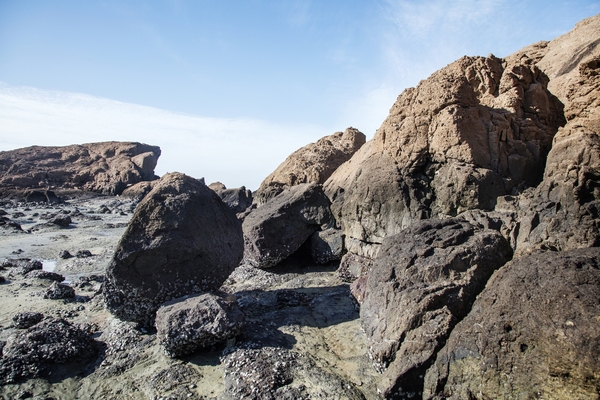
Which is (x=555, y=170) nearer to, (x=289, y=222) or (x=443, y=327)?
(x=443, y=327)

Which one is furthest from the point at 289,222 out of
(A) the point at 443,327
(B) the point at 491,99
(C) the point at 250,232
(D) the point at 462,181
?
(A) the point at 443,327

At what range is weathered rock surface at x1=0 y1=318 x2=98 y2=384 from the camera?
15.4 ft

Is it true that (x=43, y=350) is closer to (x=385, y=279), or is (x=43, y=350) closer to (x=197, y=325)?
(x=197, y=325)

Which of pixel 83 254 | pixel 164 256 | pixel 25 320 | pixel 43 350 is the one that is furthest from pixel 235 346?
pixel 83 254

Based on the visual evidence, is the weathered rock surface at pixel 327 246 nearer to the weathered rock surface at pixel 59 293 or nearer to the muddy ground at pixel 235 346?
the muddy ground at pixel 235 346

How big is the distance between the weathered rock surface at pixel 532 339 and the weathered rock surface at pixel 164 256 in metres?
3.40

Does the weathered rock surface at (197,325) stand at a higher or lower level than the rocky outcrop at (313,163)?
lower

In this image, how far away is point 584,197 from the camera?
4.88 metres

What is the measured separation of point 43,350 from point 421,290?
14.3 feet

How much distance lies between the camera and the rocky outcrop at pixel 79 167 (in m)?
36.6

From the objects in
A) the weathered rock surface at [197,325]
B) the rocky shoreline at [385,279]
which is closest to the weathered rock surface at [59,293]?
the rocky shoreline at [385,279]

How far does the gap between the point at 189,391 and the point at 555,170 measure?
5.24 m

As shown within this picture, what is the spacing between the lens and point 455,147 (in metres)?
7.13

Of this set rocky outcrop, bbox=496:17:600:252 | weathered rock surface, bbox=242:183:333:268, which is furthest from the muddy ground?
rocky outcrop, bbox=496:17:600:252
